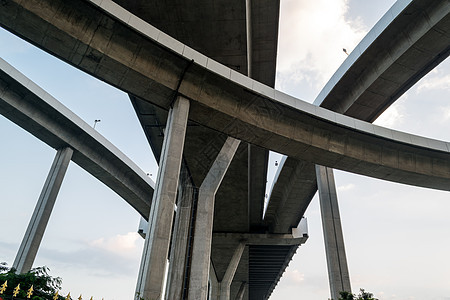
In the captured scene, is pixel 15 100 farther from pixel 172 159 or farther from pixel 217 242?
pixel 217 242

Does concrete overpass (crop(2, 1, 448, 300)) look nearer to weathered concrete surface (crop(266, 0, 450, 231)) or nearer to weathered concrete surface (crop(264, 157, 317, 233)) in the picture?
weathered concrete surface (crop(266, 0, 450, 231))

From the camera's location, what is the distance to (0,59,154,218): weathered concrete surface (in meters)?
16.6

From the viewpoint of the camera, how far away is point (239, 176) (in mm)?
21625

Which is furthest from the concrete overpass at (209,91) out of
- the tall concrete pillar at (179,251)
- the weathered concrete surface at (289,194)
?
the tall concrete pillar at (179,251)

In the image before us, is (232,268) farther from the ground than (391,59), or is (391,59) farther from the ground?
(391,59)

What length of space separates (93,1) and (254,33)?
7.70 metres

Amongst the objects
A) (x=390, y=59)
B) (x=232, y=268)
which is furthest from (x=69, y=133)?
(x=232, y=268)

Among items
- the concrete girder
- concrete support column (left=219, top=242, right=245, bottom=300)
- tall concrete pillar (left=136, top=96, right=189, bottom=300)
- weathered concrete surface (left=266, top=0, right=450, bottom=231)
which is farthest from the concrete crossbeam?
tall concrete pillar (left=136, top=96, right=189, bottom=300)

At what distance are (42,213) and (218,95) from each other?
13.4 metres

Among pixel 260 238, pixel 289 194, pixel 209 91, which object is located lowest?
pixel 209 91

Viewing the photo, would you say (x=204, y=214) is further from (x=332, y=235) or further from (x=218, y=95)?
(x=332, y=235)

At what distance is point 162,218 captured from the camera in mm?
9391

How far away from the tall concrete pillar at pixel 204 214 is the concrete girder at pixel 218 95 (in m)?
1.40

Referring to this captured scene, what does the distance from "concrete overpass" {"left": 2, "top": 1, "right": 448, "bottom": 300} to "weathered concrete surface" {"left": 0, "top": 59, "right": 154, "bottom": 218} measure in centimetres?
850
